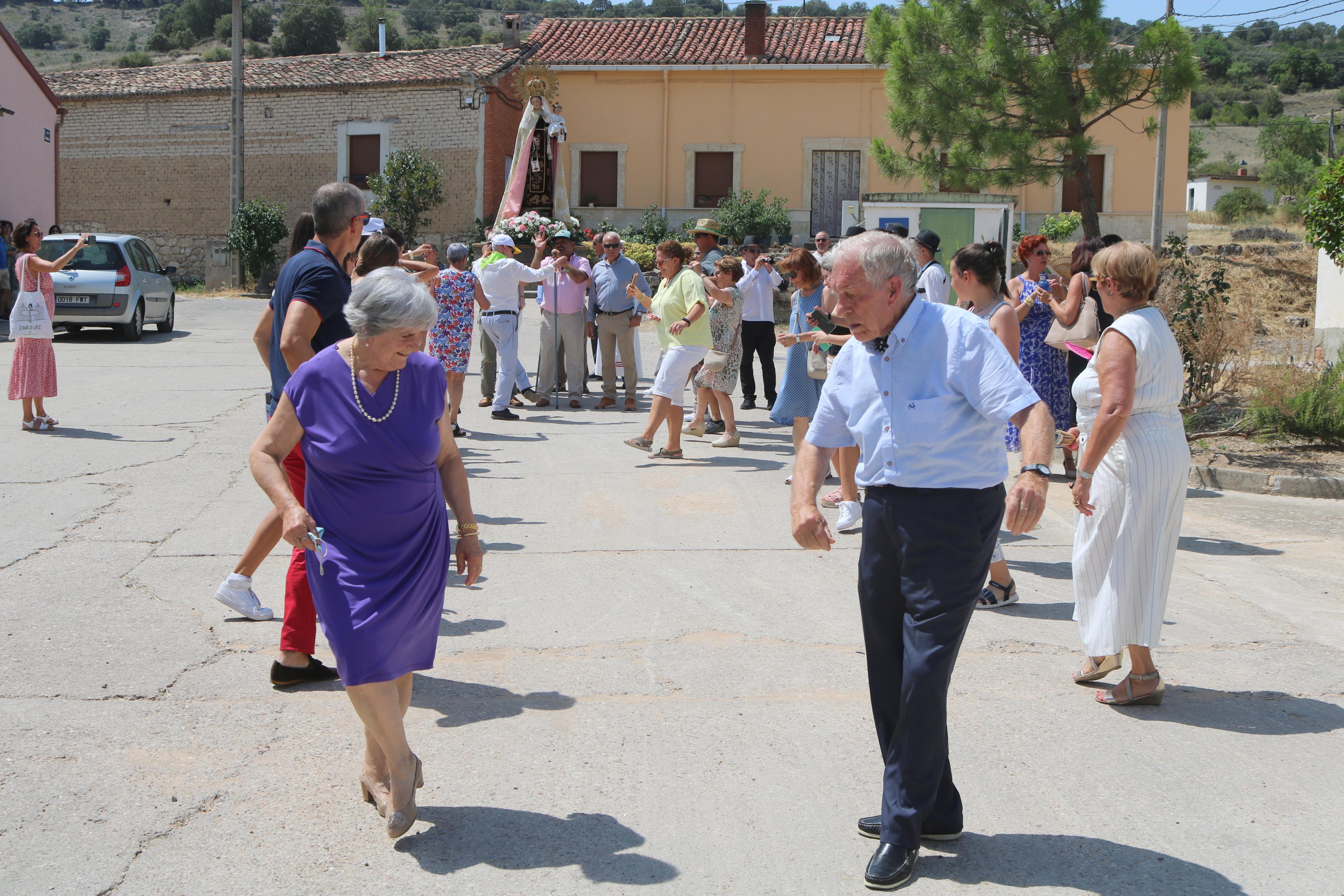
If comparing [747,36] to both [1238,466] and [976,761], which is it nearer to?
[1238,466]

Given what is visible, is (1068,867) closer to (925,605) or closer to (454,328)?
(925,605)

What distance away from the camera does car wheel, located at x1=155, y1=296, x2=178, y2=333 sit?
1989 cm

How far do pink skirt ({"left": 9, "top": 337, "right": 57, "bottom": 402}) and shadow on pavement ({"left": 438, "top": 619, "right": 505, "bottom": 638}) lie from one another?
6.76 m

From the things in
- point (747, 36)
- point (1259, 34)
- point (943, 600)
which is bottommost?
point (943, 600)

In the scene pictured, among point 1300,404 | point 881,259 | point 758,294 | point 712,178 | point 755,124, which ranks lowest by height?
point 1300,404

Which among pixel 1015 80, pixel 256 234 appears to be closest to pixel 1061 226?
pixel 1015 80

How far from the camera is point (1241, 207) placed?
45.5 meters

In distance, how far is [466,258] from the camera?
438 inches

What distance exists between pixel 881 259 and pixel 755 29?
32.5m

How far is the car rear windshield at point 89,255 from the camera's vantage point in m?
18.0

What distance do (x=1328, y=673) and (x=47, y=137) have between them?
32172mm

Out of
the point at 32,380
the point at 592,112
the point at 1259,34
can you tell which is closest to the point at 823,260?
the point at 32,380

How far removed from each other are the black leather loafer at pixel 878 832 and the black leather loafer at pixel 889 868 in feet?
0.65

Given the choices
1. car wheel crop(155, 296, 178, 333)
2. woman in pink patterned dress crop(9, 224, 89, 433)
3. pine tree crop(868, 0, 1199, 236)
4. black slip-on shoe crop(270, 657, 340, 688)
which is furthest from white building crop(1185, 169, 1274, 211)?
black slip-on shoe crop(270, 657, 340, 688)
